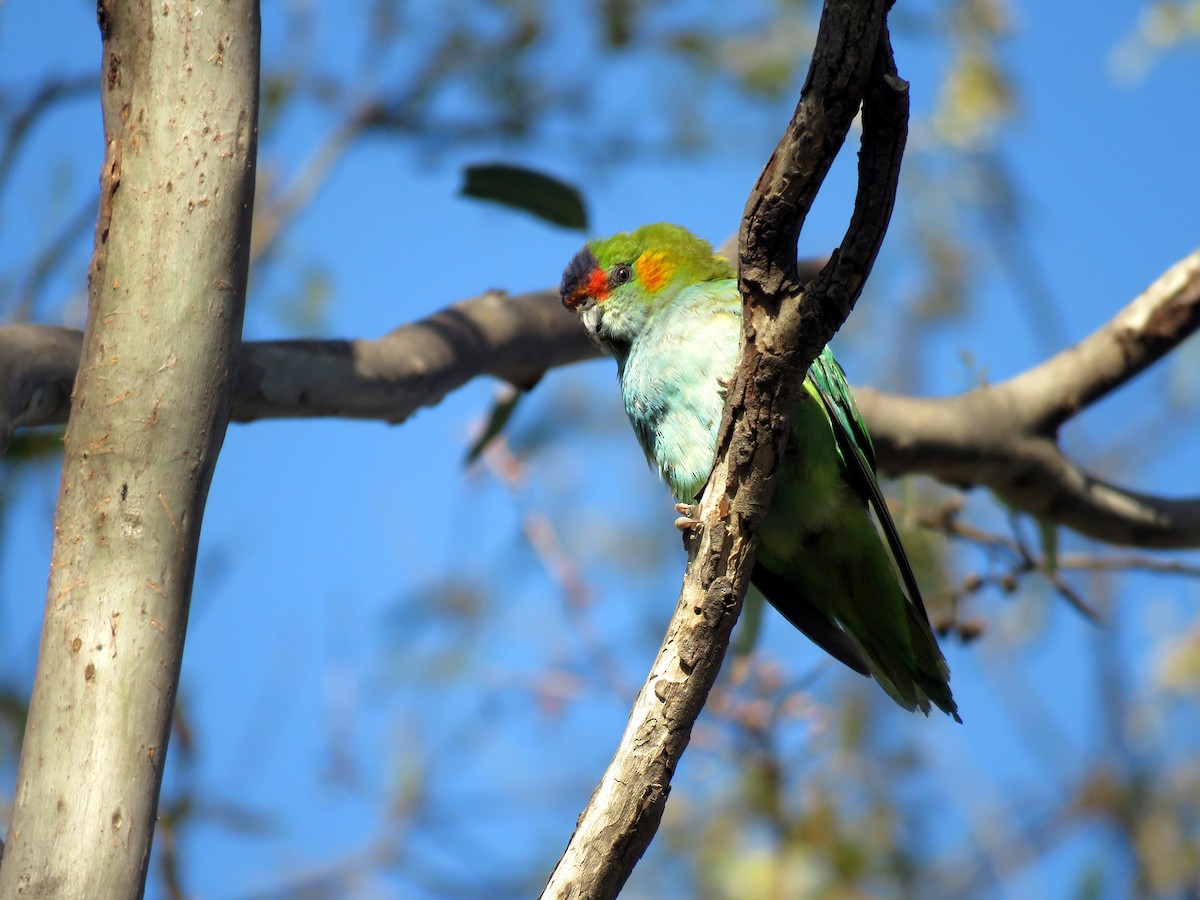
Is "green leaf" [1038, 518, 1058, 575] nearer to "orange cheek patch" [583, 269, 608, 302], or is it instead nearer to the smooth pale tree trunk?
"orange cheek patch" [583, 269, 608, 302]

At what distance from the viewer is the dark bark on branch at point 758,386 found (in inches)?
83.6

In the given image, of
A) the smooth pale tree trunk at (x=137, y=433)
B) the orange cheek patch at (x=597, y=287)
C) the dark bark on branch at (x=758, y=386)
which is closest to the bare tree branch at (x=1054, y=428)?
the orange cheek patch at (x=597, y=287)

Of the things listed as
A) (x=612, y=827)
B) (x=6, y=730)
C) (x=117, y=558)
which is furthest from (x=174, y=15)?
(x=6, y=730)

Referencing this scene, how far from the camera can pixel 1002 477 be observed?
4516 mm

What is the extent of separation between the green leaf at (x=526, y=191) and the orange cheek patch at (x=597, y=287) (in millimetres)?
559

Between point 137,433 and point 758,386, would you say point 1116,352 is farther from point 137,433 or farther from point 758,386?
point 137,433

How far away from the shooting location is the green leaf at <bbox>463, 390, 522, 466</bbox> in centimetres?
452

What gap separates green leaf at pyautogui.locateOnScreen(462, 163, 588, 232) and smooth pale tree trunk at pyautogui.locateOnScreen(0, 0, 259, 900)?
78.3 inches

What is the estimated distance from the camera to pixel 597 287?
4.19m

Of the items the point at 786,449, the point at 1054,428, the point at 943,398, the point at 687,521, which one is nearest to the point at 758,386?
the point at 687,521

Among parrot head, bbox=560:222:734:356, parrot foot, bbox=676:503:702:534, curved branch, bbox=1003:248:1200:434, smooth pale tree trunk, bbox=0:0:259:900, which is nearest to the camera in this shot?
smooth pale tree trunk, bbox=0:0:259:900

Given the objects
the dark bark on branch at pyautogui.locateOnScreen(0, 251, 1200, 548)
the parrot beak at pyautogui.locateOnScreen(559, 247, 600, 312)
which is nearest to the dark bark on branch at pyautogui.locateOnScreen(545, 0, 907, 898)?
the dark bark on branch at pyautogui.locateOnScreen(0, 251, 1200, 548)

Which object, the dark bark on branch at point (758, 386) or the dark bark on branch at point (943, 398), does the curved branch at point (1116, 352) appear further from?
the dark bark on branch at point (758, 386)

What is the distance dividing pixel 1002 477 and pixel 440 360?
2363 millimetres
